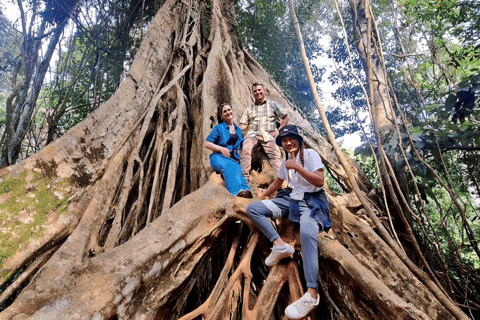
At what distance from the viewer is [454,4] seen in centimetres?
429

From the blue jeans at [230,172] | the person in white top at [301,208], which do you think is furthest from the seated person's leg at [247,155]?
the person in white top at [301,208]

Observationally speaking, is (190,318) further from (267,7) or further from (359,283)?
(267,7)

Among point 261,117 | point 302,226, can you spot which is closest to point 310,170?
point 302,226

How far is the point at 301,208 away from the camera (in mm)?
1817

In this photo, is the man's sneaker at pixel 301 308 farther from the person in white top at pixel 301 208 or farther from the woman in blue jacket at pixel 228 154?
the woman in blue jacket at pixel 228 154

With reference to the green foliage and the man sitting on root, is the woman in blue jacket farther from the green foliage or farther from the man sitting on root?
the green foliage

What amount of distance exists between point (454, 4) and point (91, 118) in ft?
18.4

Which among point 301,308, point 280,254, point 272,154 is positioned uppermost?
point 272,154

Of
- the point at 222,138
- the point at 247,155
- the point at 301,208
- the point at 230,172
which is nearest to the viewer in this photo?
the point at 301,208

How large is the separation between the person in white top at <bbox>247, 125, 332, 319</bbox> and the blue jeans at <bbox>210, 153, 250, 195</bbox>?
13.2 inches

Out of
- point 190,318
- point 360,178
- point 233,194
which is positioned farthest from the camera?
point 360,178

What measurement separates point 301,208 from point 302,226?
0.15 meters

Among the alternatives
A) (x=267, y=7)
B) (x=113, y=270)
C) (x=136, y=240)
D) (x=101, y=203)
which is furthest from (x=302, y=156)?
(x=267, y=7)

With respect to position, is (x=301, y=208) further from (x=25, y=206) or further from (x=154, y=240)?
(x=25, y=206)
